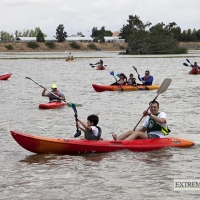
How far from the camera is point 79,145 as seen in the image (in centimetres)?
1164

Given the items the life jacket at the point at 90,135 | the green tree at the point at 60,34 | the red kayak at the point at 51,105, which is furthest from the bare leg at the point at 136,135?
the green tree at the point at 60,34

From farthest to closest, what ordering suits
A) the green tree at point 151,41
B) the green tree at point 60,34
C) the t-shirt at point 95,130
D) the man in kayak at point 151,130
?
the green tree at point 60,34
the green tree at point 151,41
the man in kayak at point 151,130
the t-shirt at point 95,130

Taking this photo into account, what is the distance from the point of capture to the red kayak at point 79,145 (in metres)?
11.5

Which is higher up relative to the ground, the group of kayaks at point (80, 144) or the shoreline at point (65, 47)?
the group of kayaks at point (80, 144)

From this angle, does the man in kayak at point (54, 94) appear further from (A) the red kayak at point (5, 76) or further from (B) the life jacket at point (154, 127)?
(A) the red kayak at point (5, 76)

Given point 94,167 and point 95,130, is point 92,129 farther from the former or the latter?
point 94,167

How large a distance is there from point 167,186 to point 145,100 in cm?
1458

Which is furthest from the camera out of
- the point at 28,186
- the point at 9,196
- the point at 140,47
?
the point at 140,47

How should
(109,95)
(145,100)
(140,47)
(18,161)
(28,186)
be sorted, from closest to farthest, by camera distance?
(28,186) → (18,161) → (145,100) → (109,95) → (140,47)

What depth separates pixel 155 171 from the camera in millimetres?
10602

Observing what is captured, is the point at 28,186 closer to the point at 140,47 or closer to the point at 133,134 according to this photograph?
the point at 133,134

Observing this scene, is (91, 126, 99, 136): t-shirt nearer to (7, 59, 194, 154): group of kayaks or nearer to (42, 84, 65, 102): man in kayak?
(7, 59, 194, 154): group of kayaks

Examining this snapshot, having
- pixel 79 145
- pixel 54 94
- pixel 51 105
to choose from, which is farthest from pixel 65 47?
pixel 79 145

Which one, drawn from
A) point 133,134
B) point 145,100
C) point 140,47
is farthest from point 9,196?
point 140,47
